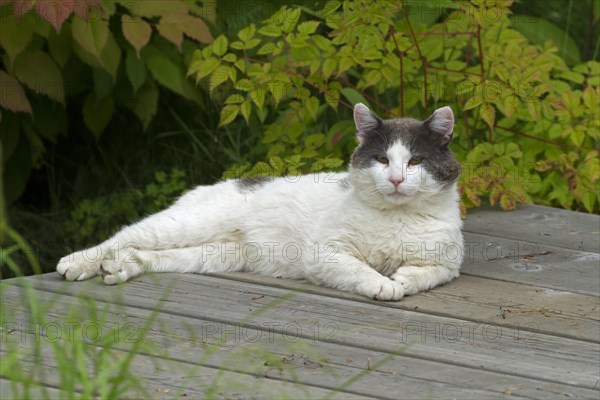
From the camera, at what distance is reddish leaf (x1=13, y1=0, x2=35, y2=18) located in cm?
438

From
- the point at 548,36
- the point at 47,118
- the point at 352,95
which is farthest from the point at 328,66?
the point at 548,36

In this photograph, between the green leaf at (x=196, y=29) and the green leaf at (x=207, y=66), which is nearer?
the green leaf at (x=207, y=66)

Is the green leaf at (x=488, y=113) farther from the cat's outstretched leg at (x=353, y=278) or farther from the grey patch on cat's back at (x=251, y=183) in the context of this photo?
the cat's outstretched leg at (x=353, y=278)

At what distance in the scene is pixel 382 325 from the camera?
343 cm

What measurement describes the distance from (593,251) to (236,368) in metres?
2.18

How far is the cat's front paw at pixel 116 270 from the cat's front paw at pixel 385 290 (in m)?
0.93

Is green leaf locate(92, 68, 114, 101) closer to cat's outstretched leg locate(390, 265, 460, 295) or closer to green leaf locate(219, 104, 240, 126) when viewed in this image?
green leaf locate(219, 104, 240, 126)

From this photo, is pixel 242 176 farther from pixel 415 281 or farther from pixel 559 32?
pixel 559 32

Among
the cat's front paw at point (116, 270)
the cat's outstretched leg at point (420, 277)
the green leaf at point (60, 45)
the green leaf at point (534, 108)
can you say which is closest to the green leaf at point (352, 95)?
the green leaf at point (534, 108)

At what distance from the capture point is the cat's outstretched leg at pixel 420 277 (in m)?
3.75

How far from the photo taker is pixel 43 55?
508 cm

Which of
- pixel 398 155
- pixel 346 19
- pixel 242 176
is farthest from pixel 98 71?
pixel 398 155

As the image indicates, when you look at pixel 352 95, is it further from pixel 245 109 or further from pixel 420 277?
pixel 420 277

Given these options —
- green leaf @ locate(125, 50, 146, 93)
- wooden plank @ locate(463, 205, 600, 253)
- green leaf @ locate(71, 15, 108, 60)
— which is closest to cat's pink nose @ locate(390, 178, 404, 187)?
wooden plank @ locate(463, 205, 600, 253)
